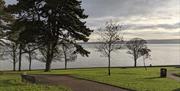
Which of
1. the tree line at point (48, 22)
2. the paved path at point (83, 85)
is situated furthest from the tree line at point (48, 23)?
the paved path at point (83, 85)

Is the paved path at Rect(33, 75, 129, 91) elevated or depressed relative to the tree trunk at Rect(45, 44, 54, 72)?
depressed

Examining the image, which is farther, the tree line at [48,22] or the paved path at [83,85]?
the tree line at [48,22]

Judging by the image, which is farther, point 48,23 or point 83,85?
point 48,23

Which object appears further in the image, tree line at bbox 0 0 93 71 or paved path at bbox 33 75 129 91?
tree line at bbox 0 0 93 71

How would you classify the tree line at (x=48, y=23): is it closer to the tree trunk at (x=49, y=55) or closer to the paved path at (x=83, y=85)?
the tree trunk at (x=49, y=55)

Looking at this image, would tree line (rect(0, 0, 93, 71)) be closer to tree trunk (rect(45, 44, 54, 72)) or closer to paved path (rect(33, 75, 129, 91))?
tree trunk (rect(45, 44, 54, 72))

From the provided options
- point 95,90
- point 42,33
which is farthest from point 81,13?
point 95,90

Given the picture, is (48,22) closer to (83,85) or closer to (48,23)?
(48,23)

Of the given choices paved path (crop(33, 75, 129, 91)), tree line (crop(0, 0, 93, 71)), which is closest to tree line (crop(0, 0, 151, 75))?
tree line (crop(0, 0, 93, 71))

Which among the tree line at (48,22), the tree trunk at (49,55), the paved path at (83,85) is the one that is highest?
the tree line at (48,22)

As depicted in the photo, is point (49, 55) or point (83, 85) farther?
point (49, 55)

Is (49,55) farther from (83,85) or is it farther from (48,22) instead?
(83,85)

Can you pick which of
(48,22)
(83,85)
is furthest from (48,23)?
(83,85)

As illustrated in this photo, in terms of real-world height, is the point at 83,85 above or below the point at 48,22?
below
